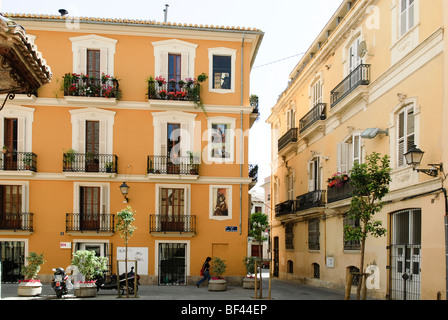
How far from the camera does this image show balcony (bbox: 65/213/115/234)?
23938 mm

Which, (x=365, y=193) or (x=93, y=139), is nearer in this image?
(x=365, y=193)

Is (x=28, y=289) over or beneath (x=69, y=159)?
beneath

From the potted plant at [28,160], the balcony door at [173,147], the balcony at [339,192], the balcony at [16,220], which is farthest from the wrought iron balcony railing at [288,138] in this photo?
the balcony at [16,220]

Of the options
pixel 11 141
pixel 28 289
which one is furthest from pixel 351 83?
pixel 11 141

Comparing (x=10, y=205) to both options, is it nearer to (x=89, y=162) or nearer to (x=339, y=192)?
(x=89, y=162)

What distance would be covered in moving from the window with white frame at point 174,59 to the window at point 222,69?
3.11 ft

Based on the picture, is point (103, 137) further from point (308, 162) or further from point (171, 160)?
point (308, 162)

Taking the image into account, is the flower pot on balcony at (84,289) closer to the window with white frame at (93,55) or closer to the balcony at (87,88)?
the balcony at (87,88)

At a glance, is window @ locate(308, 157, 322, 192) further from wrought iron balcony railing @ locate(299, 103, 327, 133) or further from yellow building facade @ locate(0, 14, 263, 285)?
yellow building facade @ locate(0, 14, 263, 285)

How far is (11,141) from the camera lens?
24.4m

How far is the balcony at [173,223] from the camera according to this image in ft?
79.5

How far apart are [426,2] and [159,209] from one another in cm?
1455

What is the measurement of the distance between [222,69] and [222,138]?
3.39 meters
